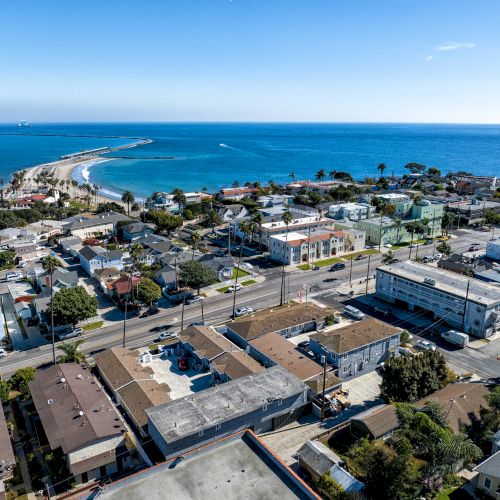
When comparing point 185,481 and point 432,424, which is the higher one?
point 432,424

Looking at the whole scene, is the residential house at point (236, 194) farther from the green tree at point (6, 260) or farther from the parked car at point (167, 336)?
the parked car at point (167, 336)

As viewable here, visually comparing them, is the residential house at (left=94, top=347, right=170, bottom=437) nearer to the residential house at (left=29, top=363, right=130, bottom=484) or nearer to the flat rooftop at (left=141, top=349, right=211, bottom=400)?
the flat rooftop at (left=141, top=349, right=211, bottom=400)

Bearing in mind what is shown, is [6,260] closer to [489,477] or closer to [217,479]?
[217,479]

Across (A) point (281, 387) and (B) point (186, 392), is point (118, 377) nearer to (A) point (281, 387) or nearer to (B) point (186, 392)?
(B) point (186, 392)

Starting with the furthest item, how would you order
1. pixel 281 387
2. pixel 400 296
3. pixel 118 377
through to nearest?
1. pixel 400 296
2. pixel 118 377
3. pixel 281 387

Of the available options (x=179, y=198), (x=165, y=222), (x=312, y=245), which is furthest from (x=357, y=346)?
(x=179, y=198)

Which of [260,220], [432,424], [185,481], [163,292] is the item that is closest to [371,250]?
[260,220]

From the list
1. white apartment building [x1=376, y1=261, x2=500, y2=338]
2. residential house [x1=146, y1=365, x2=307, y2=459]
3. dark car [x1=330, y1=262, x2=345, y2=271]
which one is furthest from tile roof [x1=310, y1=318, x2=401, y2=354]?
dark car [x1=330, y1=262, x2=345, y2=271]
